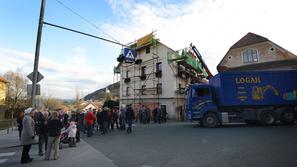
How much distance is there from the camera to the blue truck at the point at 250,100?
15.1 m

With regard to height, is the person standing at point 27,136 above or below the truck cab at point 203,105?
below

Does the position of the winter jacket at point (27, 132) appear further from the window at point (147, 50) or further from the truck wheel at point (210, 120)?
the window at point (147, 50)

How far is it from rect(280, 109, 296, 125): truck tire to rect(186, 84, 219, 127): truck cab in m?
4.65

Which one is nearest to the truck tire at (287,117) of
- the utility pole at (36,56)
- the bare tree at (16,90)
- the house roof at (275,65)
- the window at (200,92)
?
the window at (200,92)

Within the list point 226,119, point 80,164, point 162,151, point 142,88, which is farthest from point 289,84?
point 142,88

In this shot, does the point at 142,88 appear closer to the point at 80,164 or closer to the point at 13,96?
the point at 80,164

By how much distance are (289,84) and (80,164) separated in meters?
15.9

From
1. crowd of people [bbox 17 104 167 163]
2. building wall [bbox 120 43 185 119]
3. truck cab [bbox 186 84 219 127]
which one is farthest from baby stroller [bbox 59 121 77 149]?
building wall [bbox 120 43 185 119]

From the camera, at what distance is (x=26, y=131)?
6961 millimetres

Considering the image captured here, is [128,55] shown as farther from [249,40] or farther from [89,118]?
[249,40]

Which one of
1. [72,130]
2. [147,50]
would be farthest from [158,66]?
[72,130]

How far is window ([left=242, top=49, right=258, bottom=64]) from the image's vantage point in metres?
30.7

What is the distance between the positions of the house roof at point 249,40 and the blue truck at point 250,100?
1703cm

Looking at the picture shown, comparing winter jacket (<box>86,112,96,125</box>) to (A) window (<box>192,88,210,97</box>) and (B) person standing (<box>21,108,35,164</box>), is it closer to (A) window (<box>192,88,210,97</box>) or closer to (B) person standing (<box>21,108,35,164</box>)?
(B) person standing (<box>21,108,35,164</box>)
